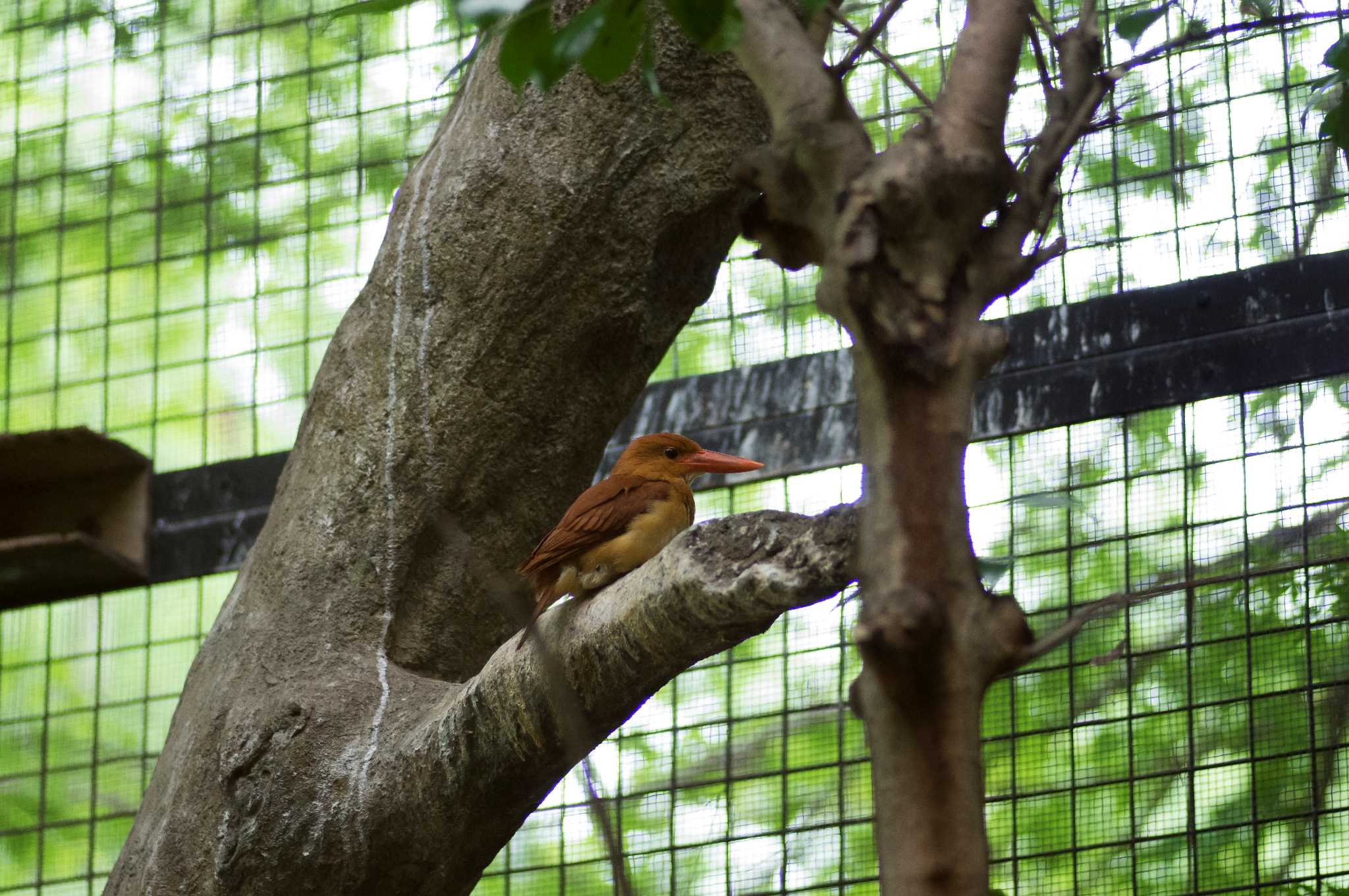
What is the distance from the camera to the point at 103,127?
4.71 m

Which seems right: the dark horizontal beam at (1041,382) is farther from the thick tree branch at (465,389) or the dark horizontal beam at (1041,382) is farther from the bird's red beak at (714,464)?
the thick tree branch at (465,389)

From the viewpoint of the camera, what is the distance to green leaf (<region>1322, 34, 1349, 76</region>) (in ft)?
7.12

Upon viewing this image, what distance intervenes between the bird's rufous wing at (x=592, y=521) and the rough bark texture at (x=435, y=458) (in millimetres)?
160

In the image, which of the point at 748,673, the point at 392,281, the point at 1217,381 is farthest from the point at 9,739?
the point at 1217,381

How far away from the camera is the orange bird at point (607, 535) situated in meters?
2.70

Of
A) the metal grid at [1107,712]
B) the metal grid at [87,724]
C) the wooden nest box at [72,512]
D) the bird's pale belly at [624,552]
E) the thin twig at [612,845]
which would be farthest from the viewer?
the metal grid at [87,724]

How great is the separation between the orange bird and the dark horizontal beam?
581 mm

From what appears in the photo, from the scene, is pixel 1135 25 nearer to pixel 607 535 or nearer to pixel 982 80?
pixel 982 80

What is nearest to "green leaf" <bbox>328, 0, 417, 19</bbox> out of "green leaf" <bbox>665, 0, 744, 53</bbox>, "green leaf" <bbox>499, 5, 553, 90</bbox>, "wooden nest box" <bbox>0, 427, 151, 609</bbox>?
"green leaf" <bbox>499, 5, 553, 90</bbox>

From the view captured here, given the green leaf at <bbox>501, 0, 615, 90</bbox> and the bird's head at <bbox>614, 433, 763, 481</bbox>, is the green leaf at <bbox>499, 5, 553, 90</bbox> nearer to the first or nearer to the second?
the green leaf at <bbox>501, 0, 615, 90</bbox>

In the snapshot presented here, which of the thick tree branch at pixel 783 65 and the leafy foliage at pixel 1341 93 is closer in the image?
the thick tree branch at pixel 783 65

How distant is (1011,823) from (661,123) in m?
1.79

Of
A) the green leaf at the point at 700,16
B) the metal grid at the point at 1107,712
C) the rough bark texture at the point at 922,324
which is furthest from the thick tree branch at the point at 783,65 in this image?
the metal grid at the point at 1107,712

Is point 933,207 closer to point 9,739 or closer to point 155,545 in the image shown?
point 155,545
